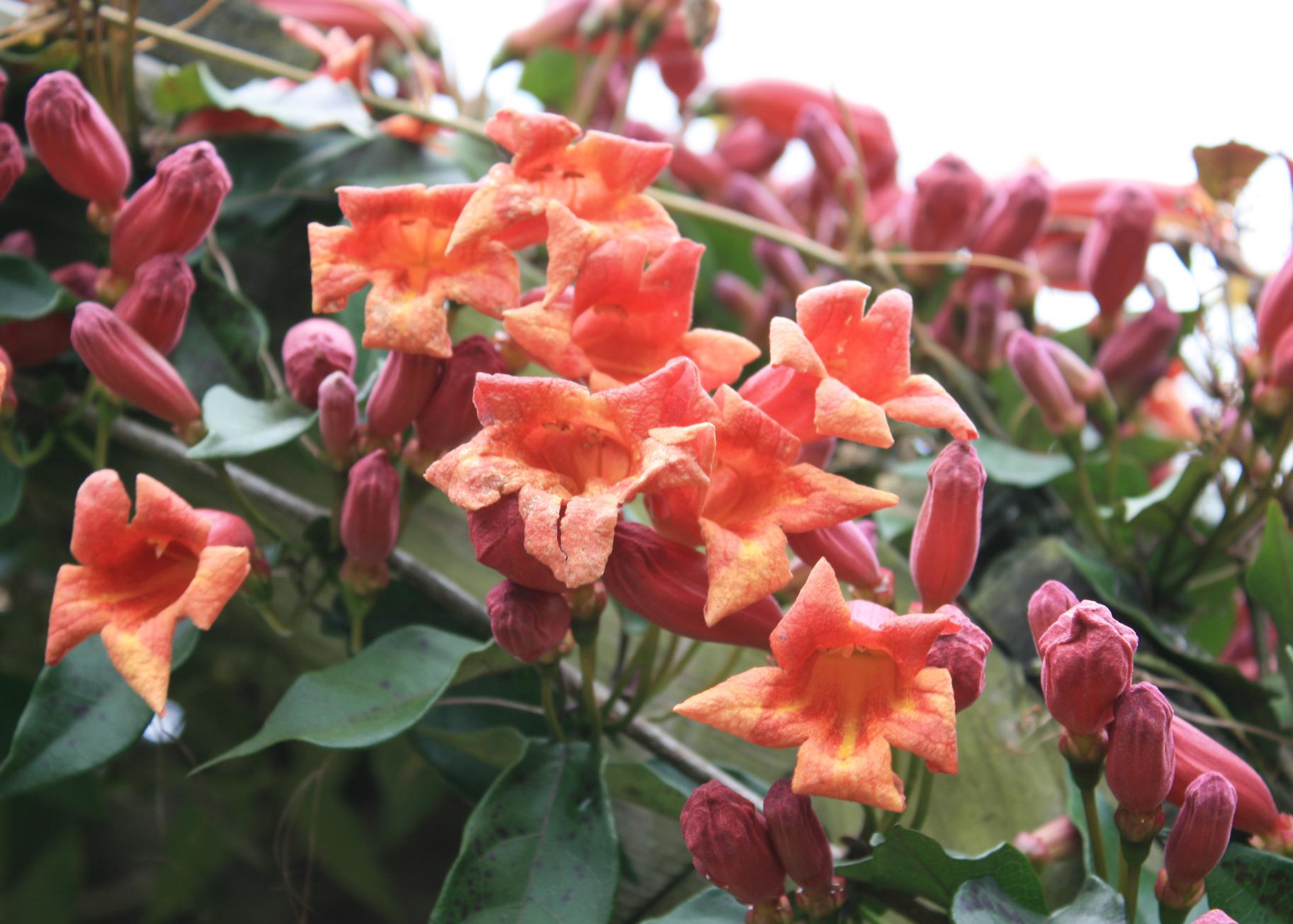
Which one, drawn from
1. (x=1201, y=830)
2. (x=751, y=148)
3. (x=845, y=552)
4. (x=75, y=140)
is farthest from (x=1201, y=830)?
(x=751, y=148)

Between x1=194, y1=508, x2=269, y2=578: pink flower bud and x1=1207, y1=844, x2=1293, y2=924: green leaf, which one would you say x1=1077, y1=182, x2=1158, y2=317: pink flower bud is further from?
x1=194, y1=508, x2=269, y2=578: pink flower bud

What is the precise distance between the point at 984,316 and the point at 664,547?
0.73 meters

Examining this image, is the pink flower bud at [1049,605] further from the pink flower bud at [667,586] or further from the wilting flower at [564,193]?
the wilting flower at [564,193]

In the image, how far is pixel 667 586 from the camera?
1.95ft

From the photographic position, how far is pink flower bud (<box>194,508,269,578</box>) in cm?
69

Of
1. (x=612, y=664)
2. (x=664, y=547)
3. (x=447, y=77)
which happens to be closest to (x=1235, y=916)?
(x=664, y=547)

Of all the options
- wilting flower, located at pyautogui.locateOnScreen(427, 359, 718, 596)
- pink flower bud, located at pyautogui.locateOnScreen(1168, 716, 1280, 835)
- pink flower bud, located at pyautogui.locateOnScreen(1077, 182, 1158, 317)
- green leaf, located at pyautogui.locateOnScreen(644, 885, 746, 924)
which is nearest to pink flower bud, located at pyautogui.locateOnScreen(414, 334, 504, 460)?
wilting flower, located at pyautogui.locateOnScreen(427, 359, 718, 596)

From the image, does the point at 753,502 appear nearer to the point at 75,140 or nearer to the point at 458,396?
the point at 458,396

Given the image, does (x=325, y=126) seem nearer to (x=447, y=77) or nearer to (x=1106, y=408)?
(x=447, y=77)

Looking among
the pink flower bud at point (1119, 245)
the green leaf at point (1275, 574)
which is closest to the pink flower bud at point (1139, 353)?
the pink flower bud at point (1119, 245)

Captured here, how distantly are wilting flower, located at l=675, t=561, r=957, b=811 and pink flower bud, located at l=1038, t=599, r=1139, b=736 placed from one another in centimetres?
6

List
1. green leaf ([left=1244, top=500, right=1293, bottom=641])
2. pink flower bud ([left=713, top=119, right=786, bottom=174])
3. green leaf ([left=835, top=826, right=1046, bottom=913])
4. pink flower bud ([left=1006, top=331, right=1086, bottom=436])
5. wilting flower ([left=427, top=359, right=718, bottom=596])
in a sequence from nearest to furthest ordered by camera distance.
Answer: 1. wilting flower ([left=427, top=359, right=718, bottom=596])
2. green leaf ([left=835, top=826, right=1046, bottom=913])
3. green leaf ([left=1244, top=500, right=1293, bottom=641])
4. pink flower bud ([left=1006, top=331, right=1086, bottom=436])
5. pink flower bud ([left=713, top=119, right=786, bottom=174])

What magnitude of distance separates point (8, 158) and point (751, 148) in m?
0.96

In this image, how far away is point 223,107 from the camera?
0.98m
